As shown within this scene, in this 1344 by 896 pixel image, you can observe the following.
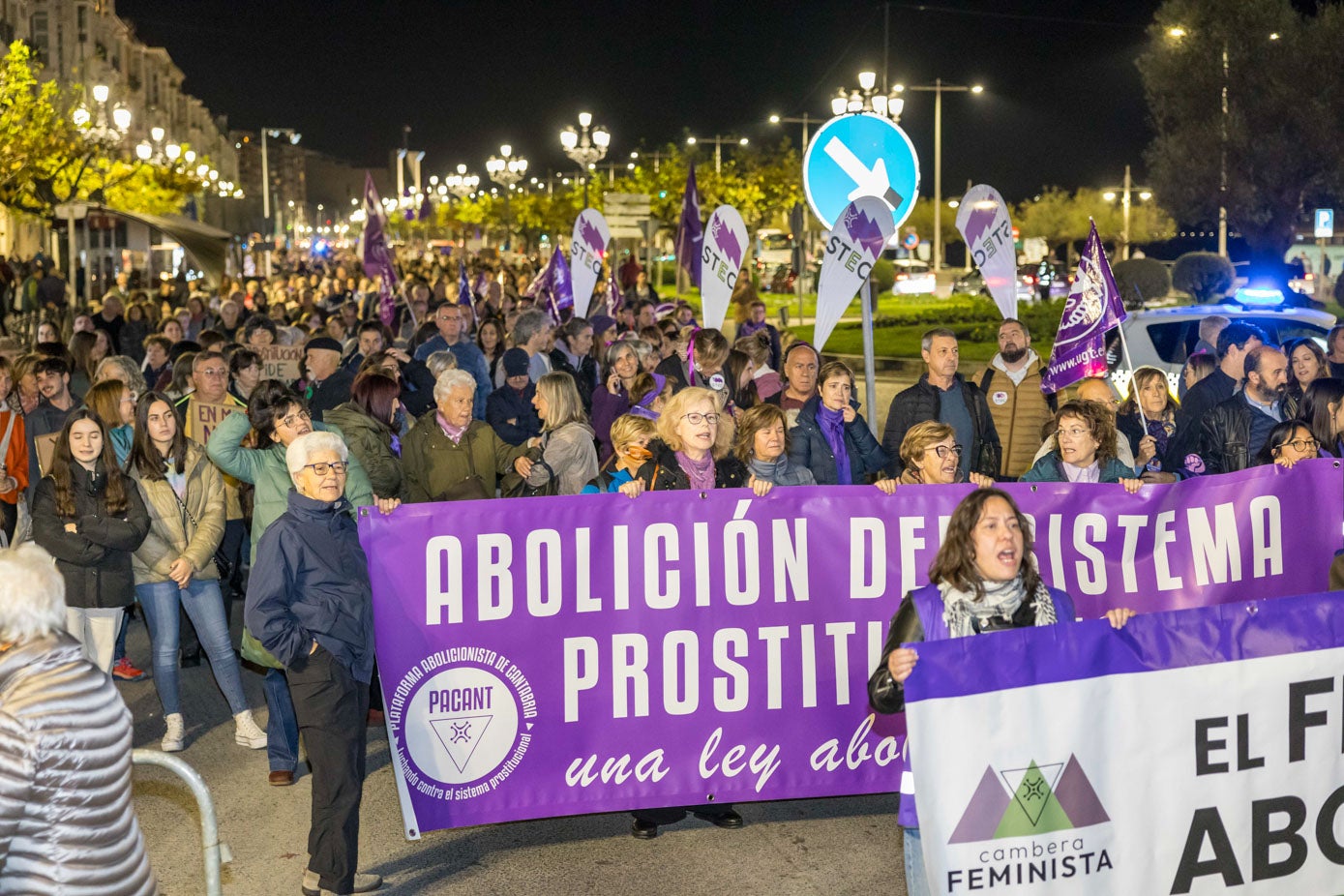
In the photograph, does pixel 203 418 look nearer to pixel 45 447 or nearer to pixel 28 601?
pixel 45 447

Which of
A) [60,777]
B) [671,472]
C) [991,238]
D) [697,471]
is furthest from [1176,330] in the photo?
[60,777]

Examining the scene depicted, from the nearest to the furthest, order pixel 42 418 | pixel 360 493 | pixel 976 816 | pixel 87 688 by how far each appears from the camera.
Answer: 1. pixel 87 688
2. pixel 976 816
3. pixel 360 493
4. pixel 42 418

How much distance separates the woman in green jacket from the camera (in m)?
8.38

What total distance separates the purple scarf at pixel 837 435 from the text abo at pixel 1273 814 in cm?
392

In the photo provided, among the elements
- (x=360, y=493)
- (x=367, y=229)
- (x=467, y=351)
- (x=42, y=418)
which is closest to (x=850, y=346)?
(x=367, y=229)

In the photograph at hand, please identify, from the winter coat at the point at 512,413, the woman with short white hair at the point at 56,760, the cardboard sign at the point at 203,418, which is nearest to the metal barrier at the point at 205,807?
the woman with short white hair at the point at 56,760

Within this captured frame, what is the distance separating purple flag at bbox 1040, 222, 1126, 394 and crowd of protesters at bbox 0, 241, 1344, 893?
0.90 ft

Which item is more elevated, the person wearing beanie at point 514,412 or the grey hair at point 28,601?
the person wearing beanie at point 514,412

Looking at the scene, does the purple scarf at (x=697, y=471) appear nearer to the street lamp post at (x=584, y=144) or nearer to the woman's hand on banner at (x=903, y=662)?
the woman's hand on banner at (x=903, y=662)

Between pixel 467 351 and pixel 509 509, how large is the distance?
24.7 ft

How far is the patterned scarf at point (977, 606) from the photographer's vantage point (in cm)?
482

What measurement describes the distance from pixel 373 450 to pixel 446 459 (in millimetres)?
377

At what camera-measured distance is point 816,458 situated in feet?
27.7

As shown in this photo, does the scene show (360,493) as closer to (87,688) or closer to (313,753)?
(313,753)
